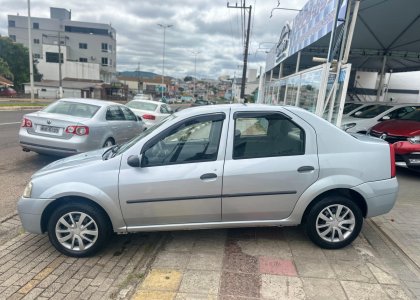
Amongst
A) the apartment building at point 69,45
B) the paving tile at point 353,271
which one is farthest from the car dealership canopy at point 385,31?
the apartment building at point 69,45

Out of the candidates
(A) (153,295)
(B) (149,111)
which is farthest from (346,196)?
(B) (149,111)

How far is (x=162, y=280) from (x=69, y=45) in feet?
248

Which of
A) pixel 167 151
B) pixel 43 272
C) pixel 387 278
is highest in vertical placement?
pixel 167 151

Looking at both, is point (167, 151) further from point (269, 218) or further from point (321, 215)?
point (321, 215)

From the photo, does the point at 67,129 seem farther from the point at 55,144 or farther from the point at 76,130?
the point at 55,144

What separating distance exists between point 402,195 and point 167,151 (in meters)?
4.66

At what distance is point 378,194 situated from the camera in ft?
12.2

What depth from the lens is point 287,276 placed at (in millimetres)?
3205

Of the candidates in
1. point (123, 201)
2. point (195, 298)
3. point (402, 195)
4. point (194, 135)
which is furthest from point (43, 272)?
point (402, 195)

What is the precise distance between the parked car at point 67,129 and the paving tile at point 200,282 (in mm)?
4524

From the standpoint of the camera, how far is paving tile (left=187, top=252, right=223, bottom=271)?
3354 mm

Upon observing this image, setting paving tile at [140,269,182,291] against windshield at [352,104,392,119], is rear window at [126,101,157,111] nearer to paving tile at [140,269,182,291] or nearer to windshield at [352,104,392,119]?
windshield at [352,104,392,119]

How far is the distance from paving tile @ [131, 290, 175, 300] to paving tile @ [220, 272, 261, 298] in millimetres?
460

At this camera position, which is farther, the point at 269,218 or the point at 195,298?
the point at 269,218
